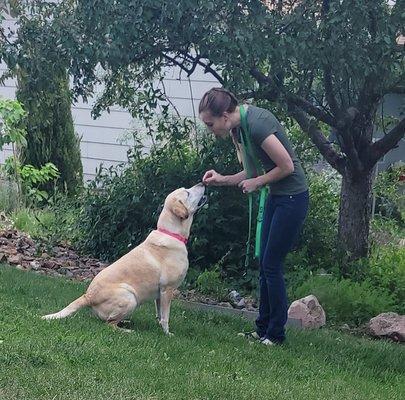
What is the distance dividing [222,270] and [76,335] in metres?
4.23

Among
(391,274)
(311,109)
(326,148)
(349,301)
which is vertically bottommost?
(349,301)

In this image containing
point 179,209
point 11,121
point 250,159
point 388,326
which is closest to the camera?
point 250,159

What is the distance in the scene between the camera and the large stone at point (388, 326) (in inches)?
309

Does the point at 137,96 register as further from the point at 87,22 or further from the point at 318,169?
the point at 318,169

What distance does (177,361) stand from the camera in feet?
18.9

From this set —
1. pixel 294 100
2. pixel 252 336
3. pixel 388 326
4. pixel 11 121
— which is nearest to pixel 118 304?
pixel 252 336

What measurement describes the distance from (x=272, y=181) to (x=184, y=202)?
843mm

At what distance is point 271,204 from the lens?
6.48 meters

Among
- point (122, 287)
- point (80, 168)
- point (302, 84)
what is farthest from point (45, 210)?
point (122, 287)

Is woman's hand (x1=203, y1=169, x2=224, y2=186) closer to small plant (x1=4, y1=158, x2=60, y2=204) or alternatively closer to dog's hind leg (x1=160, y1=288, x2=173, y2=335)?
dog's hind leg (x1=160, y1=288, x2=173, y2=335)

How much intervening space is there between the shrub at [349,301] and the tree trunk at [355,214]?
0.94 meters

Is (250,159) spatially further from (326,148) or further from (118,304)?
(326,148)

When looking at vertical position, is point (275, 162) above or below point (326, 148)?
below

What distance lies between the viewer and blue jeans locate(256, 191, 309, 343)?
6.32 m
